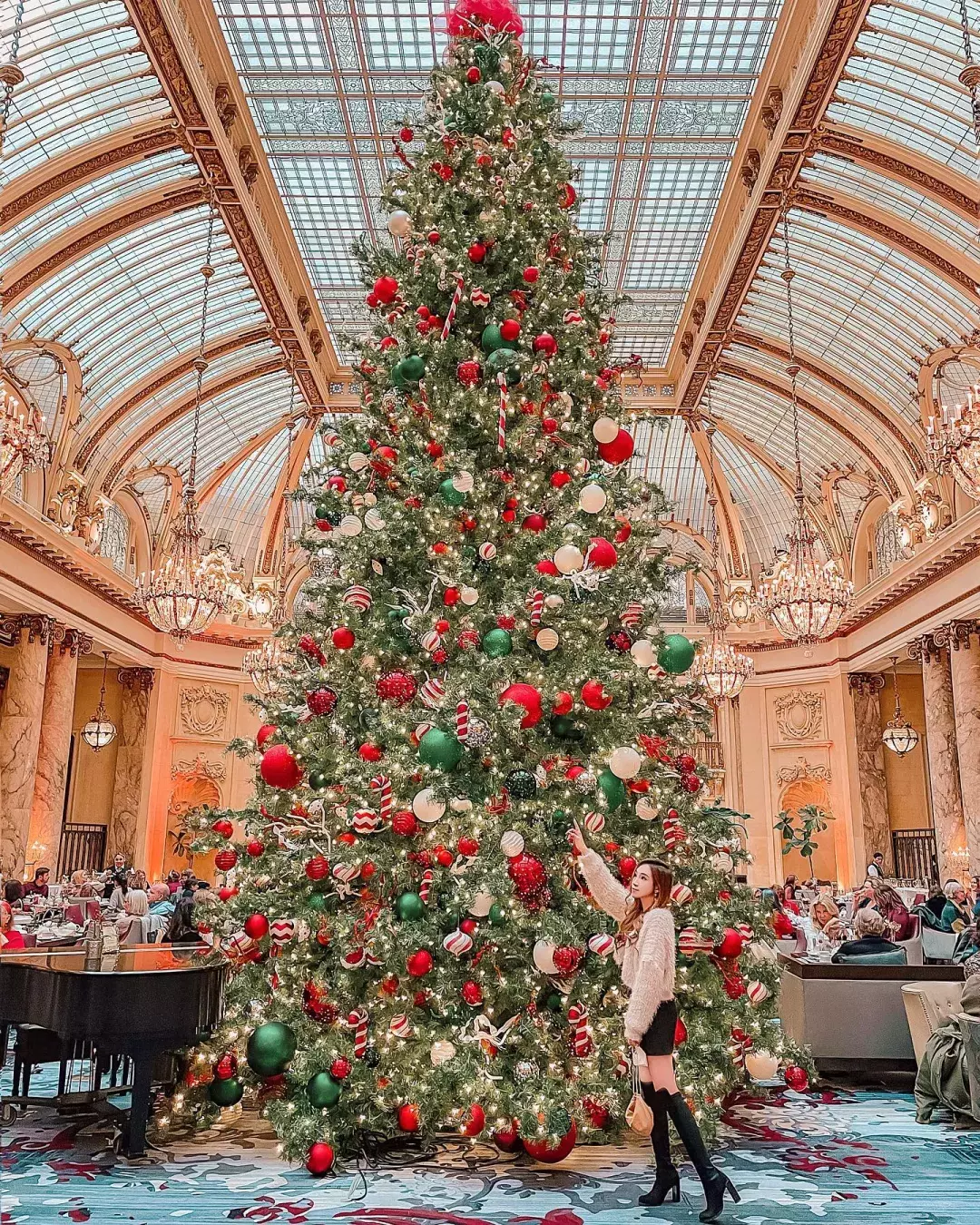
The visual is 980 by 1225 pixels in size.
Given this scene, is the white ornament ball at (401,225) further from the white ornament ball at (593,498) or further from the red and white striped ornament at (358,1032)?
the red and white striped ornament at (358,1032)

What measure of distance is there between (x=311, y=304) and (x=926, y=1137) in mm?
14577

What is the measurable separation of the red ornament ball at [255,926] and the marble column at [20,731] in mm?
12188

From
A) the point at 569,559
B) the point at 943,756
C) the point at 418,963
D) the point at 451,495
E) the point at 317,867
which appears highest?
the point at 451,495

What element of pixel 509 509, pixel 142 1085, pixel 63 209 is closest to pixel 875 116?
pixel 509 509

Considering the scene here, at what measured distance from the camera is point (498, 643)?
510cm

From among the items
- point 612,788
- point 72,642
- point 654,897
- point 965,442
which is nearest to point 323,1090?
point 654,897

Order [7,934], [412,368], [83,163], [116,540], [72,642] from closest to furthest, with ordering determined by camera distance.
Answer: [412,368]
[7,934]
[83,163]
[72,642]
[116,540]

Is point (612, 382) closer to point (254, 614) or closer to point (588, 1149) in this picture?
point (588, 1149)

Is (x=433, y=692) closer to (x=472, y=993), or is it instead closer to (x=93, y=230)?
(x=472, y=993)

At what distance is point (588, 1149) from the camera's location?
16.5 ft

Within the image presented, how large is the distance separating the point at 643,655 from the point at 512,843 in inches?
48.9

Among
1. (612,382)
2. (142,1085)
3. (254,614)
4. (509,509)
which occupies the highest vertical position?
(254,614)

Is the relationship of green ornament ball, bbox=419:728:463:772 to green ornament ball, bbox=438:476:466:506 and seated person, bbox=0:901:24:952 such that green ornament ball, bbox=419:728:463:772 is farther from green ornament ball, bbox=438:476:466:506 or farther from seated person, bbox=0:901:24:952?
seated person, bbox=0:901:24:952

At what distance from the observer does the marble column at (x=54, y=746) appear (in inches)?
659
